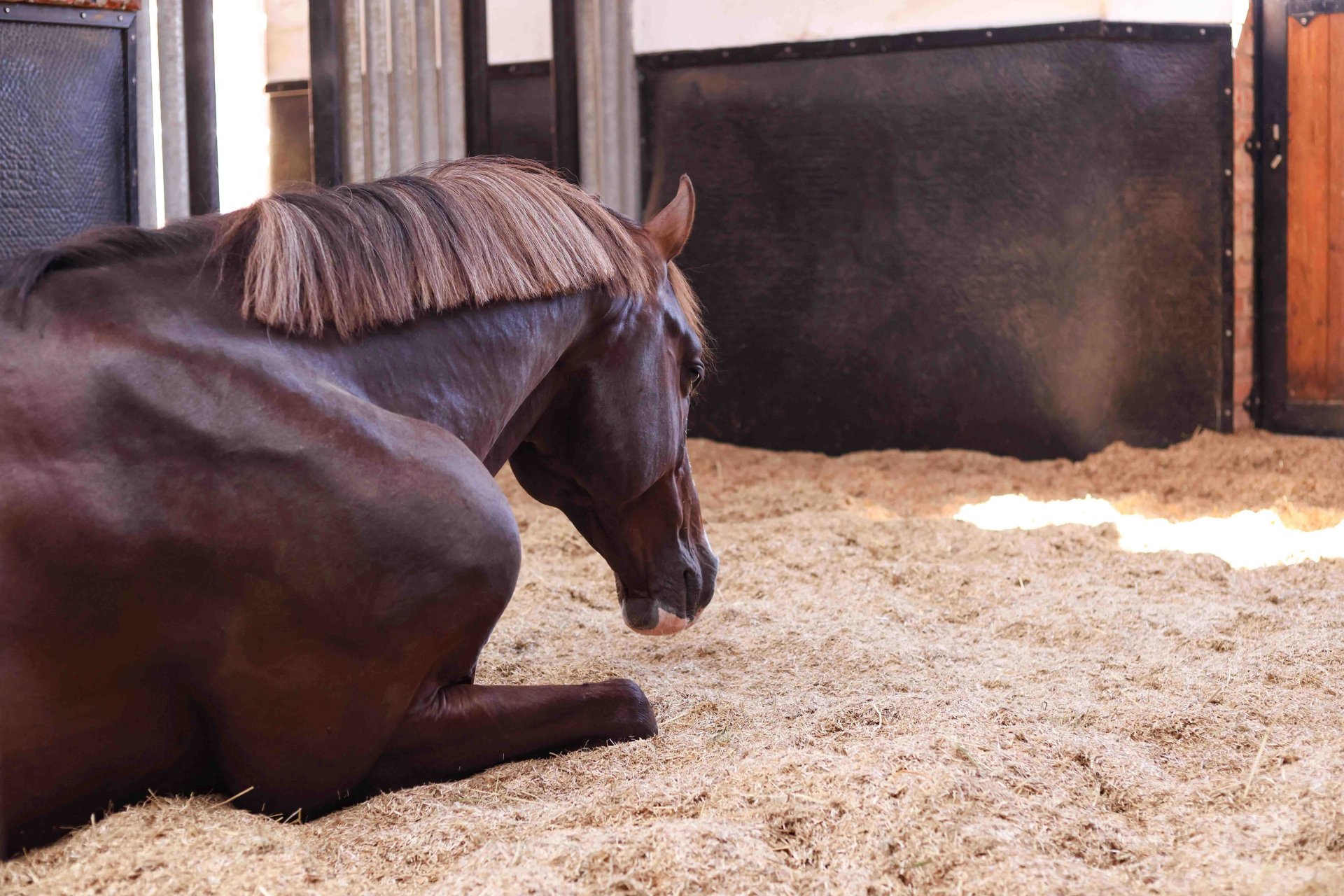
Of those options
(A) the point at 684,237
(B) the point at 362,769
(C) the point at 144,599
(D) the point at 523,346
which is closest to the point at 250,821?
(B) the point at 362,769

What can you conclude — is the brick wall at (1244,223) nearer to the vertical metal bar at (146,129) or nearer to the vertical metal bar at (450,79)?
the vertical metal bar at (450,79)

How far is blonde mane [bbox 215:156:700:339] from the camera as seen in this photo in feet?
5.81

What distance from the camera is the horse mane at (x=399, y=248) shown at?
68.9 inches

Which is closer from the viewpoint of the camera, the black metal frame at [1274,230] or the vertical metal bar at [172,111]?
the vertical metal bar at [172,111]

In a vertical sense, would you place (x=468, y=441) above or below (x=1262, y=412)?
above

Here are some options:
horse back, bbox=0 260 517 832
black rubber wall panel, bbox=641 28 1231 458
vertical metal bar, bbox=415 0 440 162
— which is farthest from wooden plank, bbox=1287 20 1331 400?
horse back, bbox=0 260 517 832

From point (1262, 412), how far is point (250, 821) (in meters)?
5.01

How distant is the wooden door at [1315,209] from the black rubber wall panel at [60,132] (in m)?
4.69

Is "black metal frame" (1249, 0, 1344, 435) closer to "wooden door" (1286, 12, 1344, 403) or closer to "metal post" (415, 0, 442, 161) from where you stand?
"wooden door" (1286, 12, 1344, 403)

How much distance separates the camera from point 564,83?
17.1ft

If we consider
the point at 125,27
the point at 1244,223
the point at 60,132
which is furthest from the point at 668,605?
the point at 1244,223

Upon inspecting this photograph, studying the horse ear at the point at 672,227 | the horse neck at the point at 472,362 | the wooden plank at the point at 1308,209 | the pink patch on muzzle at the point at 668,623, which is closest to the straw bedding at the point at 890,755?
the pink patch on muzzle at the point at 668,623

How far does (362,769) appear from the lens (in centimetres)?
177

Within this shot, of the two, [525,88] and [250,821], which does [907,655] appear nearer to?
[250,821]
